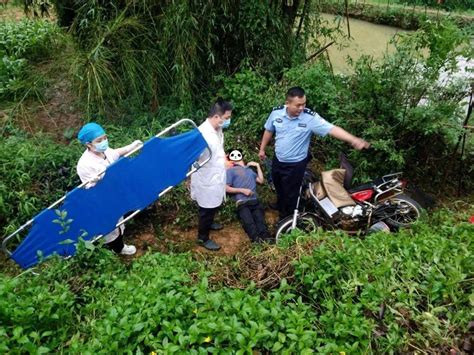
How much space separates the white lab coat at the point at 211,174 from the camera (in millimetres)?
3977

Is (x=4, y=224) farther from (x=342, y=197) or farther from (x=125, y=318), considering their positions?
(x=342, y=197)

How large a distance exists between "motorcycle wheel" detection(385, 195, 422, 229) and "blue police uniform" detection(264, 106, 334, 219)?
3.28 feet

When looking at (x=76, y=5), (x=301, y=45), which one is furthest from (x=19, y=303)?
(x=301, y=45)

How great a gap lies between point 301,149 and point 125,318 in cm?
266

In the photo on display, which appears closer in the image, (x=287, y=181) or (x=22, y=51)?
(x=287, y=181)

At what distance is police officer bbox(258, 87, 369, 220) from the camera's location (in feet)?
13.3

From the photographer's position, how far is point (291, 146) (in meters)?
4.28

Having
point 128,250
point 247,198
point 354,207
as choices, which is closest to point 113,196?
point 128,250

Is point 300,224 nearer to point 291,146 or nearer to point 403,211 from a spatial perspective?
point 291,146

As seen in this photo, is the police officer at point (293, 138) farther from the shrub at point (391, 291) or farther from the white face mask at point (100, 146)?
the white face mask at point (100, 146)

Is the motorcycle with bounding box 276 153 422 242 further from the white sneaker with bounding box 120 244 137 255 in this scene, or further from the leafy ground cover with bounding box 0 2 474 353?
the white sneaker with bounding box 120 244 137 255

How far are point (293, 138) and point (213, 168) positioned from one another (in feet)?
2.91

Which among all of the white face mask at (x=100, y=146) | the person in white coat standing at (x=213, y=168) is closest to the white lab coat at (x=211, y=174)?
→ the person in white coat standing at (x=213, y=168)

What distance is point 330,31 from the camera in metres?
6.45
